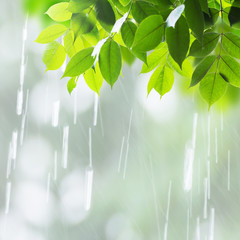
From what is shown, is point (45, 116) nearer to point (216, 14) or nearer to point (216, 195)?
point (216, 195)

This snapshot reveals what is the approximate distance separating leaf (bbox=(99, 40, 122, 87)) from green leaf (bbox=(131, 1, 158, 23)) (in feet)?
0.08

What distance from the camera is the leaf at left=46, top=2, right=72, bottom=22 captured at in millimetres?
281

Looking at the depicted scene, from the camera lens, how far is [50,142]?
2793mm

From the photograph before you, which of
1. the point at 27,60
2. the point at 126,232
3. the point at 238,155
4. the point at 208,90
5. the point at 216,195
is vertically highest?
the point at 27,60

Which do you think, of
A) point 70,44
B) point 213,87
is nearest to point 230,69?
point 213,87

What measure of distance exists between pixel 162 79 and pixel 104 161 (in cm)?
242

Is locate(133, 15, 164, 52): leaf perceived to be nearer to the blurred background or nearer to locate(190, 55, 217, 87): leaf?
locate(190, 55, 217, 87): leaf

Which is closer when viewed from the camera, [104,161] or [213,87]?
[213,87]

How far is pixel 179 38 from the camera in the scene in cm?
21

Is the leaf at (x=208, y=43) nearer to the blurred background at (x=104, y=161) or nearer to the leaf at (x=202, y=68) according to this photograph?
the leaf at (x=202, y=68)

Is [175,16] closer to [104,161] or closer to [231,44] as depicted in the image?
[231,44]

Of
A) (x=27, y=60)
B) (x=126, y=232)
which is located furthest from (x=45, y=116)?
(x=126, y=232)

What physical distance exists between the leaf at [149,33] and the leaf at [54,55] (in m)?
0.11

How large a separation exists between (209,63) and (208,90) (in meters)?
0.02
